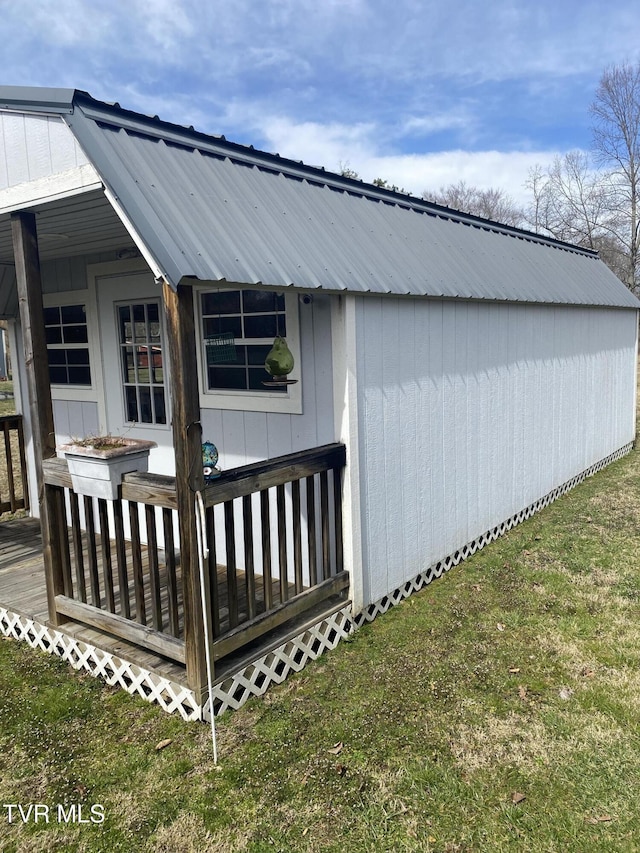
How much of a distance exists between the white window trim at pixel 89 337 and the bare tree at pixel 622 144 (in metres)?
23.3

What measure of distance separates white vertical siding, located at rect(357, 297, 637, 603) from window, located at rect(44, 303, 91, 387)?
3117mm

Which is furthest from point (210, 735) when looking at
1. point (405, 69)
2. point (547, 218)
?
point (405, 69)

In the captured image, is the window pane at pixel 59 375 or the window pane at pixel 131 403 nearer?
the window pane at pixel 131 403

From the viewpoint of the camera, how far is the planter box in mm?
3357

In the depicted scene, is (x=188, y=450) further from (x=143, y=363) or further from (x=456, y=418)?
(x=456, y=418)

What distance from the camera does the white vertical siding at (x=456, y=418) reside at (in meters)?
4.42

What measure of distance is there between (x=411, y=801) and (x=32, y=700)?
220 cm

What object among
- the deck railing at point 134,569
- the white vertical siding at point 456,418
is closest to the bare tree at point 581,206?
the white vertical siding at point 456,418

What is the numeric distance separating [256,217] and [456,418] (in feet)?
8.54

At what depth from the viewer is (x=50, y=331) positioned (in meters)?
6.35

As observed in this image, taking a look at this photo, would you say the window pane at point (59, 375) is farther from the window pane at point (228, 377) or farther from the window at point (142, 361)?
the window pane at point (228, 377)

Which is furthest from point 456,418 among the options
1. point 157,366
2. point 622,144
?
point 622,144

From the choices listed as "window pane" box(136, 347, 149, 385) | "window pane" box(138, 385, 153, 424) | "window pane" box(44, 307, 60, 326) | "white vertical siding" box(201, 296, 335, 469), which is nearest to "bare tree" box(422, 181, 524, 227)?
"window pane" box(44, 307, 60, 326)

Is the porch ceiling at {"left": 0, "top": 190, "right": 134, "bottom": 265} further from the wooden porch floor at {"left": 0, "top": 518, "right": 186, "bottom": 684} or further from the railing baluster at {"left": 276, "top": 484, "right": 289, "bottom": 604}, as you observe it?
the wooden porch floor at {"left": 0, "top": 518, "right": 186, "bottom": 684}
